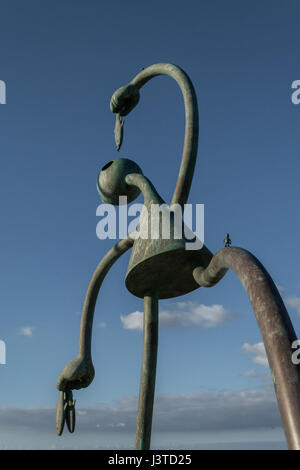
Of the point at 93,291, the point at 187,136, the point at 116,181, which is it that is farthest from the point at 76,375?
the point at 187,136

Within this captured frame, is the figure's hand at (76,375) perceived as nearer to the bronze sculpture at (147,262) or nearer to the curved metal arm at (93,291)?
the bronze sculpture at (147,262)

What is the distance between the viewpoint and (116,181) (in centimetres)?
665

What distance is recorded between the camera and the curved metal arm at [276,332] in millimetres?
2932

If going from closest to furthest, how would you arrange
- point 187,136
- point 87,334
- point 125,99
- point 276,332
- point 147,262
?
1. point 276,332
2. point 147,262
3. point 187,136
4. point 87,334
5. point 125,99

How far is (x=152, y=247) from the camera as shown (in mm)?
5480

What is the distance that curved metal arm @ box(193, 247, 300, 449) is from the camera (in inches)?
115

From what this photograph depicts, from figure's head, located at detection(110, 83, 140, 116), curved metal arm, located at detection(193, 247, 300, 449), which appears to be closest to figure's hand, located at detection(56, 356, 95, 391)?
curved metal arm, located at detection(193, 247, 300, 449)

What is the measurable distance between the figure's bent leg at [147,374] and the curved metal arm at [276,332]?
2.53 metres

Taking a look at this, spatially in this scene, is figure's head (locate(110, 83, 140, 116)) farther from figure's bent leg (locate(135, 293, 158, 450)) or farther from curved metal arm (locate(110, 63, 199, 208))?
figure's bent leg (locate(135, 293, 158, 450))

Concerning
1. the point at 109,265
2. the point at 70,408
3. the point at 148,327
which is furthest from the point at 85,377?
the point at 109,265

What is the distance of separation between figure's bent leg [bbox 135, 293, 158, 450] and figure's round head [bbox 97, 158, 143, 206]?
4.28ft

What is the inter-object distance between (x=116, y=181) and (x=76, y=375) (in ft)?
7.80

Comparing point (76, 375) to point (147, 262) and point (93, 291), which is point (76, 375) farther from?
point (147, 262)
